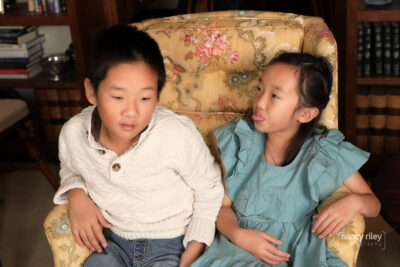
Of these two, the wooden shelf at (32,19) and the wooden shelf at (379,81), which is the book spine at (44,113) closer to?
the wooden shelf at (32,19)

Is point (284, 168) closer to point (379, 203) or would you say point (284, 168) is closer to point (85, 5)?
point (379, 203)

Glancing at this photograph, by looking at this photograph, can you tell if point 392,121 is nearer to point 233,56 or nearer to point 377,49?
point 377,49

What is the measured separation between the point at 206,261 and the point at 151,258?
175 millimetres

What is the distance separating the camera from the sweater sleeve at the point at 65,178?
5.09 feet

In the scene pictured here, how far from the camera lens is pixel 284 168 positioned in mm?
1564

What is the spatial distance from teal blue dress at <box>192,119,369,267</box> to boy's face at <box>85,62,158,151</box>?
0.38 metres

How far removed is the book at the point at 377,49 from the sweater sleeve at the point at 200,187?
1298mm

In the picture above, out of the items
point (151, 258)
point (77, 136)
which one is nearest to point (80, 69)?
point (77, 136)

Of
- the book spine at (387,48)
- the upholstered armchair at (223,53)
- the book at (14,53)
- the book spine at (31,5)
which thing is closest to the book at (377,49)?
the book spine at (387,48)

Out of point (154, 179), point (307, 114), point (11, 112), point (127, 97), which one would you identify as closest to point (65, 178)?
point (154, 179)

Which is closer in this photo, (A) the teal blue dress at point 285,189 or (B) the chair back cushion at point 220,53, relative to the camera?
(A) the teal blue dress at point 285,189

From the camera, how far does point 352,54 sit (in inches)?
92.7

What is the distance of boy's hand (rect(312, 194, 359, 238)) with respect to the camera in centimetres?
140

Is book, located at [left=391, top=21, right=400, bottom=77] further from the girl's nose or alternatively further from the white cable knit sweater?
the girl's nose
